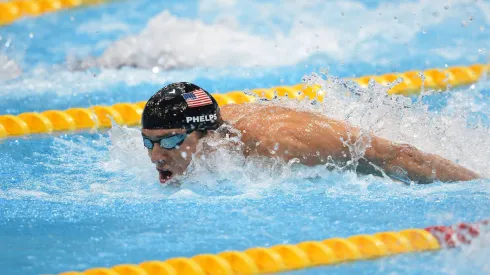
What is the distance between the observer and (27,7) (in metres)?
7.10

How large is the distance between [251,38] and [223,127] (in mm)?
3232

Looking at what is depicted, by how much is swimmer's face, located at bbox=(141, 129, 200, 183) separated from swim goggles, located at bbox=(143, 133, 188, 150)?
0.5 inches

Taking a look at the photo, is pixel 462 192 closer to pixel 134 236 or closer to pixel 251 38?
pixel 134 236

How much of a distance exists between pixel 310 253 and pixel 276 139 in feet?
2.25

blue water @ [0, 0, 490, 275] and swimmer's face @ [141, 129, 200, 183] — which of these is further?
swimmer's face @ [141, 129, 200, 183]

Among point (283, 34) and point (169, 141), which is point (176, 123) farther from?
point (283, 34)

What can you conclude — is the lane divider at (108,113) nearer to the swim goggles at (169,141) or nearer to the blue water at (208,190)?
the blue water at (208,190)

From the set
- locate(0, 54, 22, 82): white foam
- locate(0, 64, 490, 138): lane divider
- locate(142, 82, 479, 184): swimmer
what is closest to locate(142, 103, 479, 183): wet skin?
locate(142, 82, 479, 184): swimmer

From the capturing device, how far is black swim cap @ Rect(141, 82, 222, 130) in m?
3.33

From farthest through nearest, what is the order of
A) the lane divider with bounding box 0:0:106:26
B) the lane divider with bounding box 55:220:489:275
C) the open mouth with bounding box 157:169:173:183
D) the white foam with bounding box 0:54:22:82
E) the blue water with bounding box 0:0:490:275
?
the lane divider with bounding box 0:0:106:26
the white foam with bounding box 0:54:22:82
the open mouth with bounding box 157:169:173:183
the blue water with bounding box 0:0:490:275
the lane divider with bounding box 55:220:489:275

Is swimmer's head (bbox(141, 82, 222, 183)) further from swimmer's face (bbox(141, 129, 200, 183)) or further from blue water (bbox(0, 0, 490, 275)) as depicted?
blue water (bbox(0, 0, 490, 275))

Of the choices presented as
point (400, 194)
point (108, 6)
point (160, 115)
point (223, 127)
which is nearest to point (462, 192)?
point (400, 194)

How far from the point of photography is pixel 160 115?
3.33 metres

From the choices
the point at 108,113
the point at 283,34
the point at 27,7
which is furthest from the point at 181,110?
the point at 27,7
